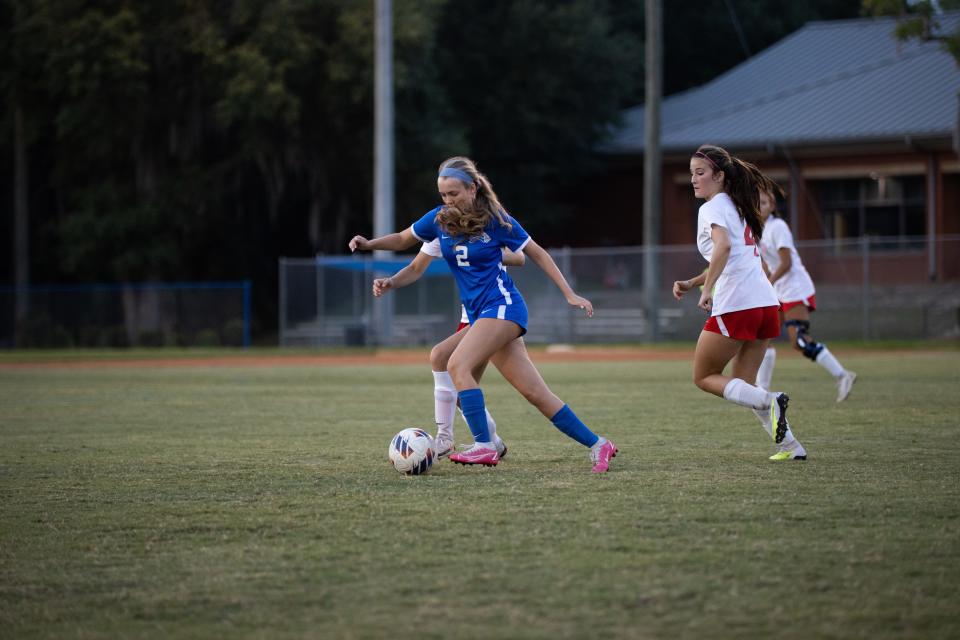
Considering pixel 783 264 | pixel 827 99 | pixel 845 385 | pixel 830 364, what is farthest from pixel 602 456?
pixel 827 99

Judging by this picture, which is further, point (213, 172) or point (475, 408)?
point (213, 172)

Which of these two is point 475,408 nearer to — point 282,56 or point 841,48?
point 282,56

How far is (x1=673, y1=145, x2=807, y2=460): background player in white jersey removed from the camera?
7.69 meters

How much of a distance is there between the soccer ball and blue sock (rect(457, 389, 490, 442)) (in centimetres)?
31

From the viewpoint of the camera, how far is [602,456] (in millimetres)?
7590

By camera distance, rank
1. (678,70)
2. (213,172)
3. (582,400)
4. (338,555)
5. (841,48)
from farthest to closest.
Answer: (678,70), (841,48), (213,172), (582,400), (338,555)

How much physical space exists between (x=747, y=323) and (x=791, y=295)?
5665mm

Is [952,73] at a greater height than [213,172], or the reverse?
[952,73]

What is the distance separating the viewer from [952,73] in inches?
1419

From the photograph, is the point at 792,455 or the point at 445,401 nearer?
the point at 792,455

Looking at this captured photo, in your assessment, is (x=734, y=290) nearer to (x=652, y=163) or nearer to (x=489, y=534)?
(x=489, y=534)

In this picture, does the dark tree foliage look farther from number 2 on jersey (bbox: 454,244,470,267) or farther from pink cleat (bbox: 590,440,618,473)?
pink cleat (bbox: 590,440,618,473)

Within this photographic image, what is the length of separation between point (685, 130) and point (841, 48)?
7212 millimetres

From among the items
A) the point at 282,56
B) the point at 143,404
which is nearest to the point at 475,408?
the point at 143,404
